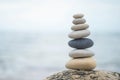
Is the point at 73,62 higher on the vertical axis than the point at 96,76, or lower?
higher

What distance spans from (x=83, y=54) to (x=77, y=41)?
0.70 feet

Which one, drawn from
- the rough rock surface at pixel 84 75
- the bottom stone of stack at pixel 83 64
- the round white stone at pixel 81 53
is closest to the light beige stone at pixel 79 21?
the round white stone at pixel 81 53

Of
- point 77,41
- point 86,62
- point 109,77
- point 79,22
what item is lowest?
point 109,77

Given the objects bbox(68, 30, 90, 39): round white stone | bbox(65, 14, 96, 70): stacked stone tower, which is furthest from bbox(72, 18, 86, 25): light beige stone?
bbox(68, 30, 90, 39): round white stone

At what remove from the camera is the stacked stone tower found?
12.1ft

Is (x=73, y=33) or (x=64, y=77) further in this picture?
(x=73, y=33)

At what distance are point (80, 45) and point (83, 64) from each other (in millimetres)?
288

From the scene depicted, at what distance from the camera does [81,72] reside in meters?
3.51

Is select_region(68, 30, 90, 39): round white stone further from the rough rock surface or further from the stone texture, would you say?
the rough rock surface

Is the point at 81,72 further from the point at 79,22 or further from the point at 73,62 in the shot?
the point at 79,22

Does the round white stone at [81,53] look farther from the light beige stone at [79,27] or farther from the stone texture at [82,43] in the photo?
the light beige stone at [79,27]

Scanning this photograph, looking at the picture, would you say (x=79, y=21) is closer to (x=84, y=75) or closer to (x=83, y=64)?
(x=83, y=64)

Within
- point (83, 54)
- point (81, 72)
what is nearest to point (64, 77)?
point (81, 72)

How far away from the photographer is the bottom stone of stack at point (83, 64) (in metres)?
3.65
